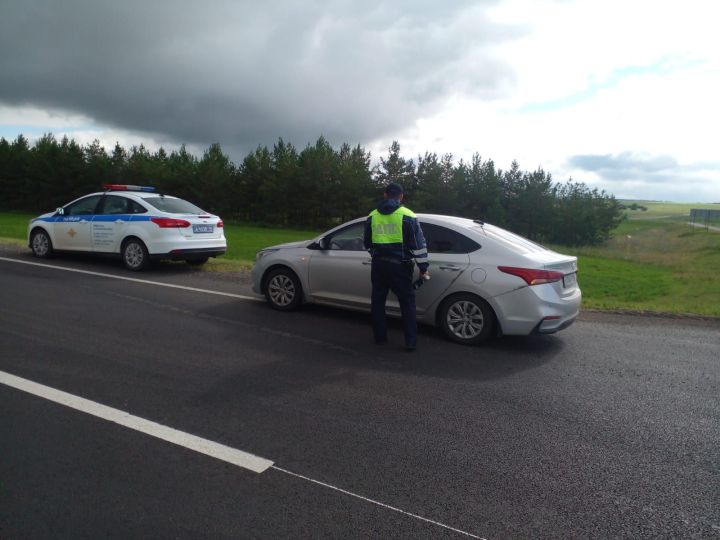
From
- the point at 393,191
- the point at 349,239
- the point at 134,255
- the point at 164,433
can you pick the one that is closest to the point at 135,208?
the point at 134,255

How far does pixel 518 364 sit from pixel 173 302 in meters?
5.34

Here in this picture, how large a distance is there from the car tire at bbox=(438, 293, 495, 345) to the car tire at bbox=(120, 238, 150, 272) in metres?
7.15

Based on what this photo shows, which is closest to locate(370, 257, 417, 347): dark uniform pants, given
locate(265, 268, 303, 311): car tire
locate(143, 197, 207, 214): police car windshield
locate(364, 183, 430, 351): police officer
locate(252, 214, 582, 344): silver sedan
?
locate(364, 183, 430, 351): police officer

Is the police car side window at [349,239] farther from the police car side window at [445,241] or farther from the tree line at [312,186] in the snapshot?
the tree line at [312,186]

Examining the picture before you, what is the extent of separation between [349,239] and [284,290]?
1.32 m

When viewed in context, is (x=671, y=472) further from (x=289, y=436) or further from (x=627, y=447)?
(x=289, y=436)

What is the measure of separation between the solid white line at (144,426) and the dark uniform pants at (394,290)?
2.98m

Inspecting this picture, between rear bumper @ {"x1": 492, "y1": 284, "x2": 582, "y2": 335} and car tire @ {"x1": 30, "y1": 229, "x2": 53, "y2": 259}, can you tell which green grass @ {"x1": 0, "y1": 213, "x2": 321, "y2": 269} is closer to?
car tire @ {"x1": 30, "y1": 229, "x2": 53, "y2": 259}

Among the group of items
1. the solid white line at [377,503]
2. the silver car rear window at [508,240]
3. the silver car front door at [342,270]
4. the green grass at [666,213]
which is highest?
the green grass at [666,213]

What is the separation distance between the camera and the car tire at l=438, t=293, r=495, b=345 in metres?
6.38

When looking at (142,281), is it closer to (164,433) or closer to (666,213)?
(164,433)

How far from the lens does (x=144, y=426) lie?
3.88 metres

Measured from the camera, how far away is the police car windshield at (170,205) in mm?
11213

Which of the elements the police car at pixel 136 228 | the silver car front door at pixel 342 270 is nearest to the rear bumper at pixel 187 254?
the police car at pixel 136 228
